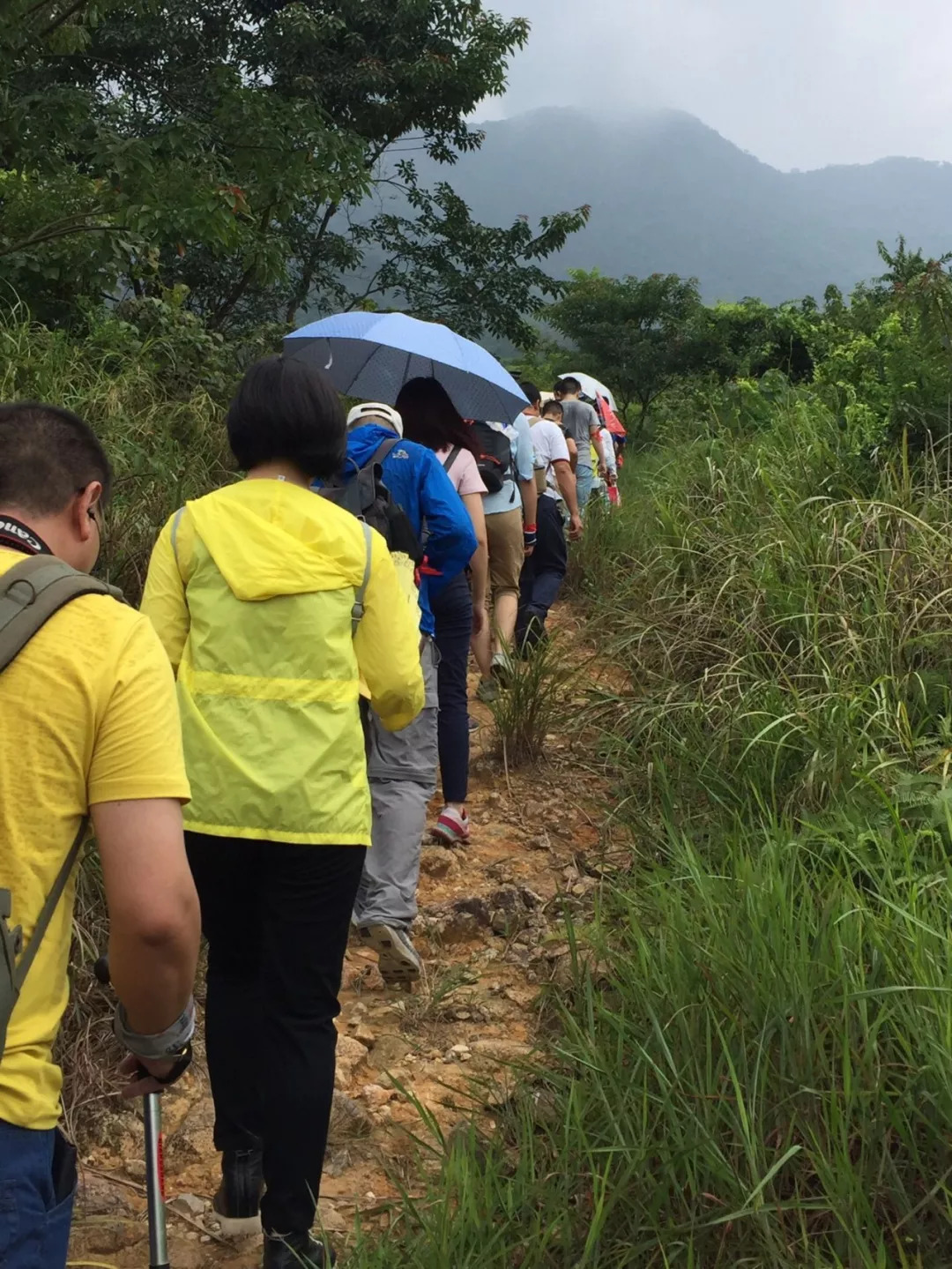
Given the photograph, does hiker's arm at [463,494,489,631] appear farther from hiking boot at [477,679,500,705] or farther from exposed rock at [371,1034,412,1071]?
exposed rock at [371,1034,412,1071]

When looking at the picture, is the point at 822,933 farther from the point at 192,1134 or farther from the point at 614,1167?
the point at 192,1134

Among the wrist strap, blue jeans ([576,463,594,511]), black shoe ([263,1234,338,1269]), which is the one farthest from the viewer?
blue jeans ([576,463,594,511])

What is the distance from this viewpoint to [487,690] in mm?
6062

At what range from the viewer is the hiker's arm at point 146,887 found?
1.32m

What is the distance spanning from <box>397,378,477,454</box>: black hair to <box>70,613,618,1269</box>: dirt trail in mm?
1595

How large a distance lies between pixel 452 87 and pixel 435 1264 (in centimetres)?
1444

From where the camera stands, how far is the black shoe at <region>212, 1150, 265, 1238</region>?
2439 mm

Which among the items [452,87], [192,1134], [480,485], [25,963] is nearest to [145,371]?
[480,485]

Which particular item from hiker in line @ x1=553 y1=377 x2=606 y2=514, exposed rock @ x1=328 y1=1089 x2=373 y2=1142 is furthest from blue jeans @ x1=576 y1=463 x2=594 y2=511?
exposed rock @ x1=328 y1=1089 x2=373 y2=1142

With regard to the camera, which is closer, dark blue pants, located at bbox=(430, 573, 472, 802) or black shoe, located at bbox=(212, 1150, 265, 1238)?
black shoe, located at bbox=(212, 1150, 265, 1238)

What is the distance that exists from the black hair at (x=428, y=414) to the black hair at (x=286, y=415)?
1.76 metres

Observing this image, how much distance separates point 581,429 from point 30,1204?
27.3 feet

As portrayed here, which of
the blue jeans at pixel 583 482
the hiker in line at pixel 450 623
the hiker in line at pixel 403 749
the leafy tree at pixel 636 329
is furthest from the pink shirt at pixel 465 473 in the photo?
the leafy tree at pixel 636 329

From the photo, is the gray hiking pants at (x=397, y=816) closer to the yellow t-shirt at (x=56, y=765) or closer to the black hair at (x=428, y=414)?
the black hair at (x=428, y=414)
